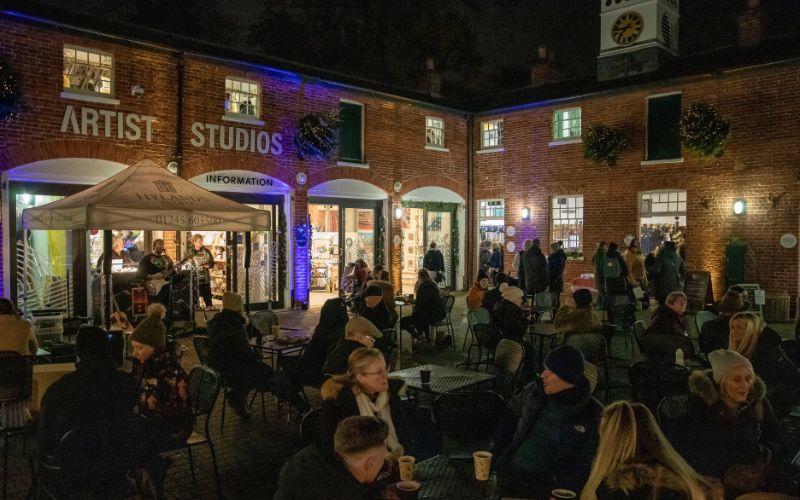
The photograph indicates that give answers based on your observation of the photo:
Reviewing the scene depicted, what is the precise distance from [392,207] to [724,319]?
497 inches

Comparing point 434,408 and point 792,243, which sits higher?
point 792,243

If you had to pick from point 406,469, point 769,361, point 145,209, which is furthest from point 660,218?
point 406,469

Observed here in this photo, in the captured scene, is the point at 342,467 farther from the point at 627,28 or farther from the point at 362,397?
the point at 627,28

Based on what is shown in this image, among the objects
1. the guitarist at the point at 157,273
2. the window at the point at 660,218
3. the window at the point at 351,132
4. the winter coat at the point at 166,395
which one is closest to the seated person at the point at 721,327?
the winter coat at the point at 166,395

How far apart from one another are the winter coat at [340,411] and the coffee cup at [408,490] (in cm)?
57

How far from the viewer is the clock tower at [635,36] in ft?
64.9

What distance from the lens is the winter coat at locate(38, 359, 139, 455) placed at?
4.29 metres

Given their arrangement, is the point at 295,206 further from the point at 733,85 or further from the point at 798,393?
the point at 798,393

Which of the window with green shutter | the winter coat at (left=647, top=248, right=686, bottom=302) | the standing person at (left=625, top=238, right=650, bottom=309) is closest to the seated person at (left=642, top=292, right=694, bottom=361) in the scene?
the winter coat at (left=647, top=248, right=686, bottom=302)

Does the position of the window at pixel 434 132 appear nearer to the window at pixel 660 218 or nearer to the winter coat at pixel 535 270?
the winter coat at pixel 535 270

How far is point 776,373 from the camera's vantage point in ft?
19.1

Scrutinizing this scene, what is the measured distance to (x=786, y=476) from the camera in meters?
3.75

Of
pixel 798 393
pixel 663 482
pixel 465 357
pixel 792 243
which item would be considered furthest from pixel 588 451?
pixel 792 243

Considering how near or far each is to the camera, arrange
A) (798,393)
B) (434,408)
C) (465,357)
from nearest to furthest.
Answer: (434,408), (798,393), (465,357)
